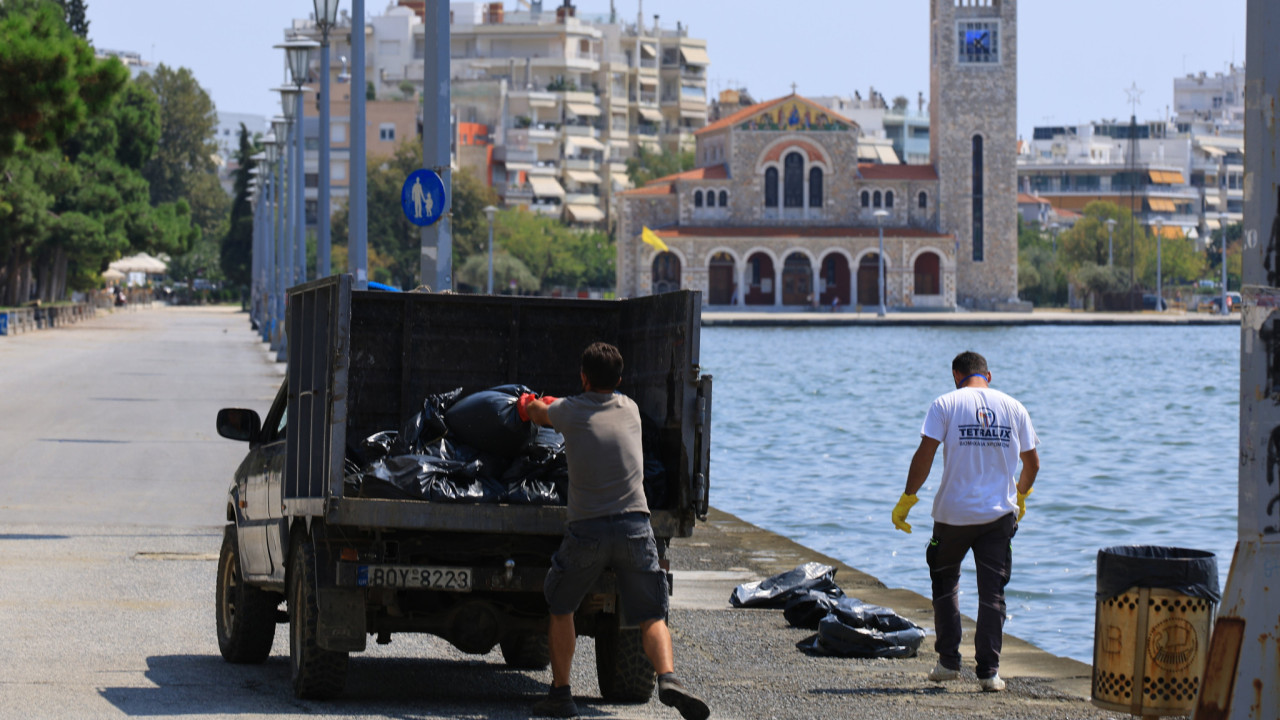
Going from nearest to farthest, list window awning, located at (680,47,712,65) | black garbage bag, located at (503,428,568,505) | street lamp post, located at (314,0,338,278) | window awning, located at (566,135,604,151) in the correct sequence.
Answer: black garbage bag, located at (503,428,568,505) → street lamp post, located at (314,0,338,278) → window awning, located at (566,135,604,151) → window awning, located at (680,47,712,65)

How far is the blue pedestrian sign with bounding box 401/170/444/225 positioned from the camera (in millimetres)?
14812

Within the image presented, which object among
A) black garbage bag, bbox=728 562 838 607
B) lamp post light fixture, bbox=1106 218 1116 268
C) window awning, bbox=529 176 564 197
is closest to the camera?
black garbage bag, bbox=728 562 838 607

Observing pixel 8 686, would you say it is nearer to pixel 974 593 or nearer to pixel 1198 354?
pixel 974 593

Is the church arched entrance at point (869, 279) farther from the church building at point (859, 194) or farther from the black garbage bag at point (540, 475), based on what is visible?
the black garbage bag at point (540, 475)

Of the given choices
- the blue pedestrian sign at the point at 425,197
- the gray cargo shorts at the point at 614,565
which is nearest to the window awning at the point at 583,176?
the blue pedestrian sign at the point at 425,197

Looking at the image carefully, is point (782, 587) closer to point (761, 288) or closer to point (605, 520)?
point (605, 520)

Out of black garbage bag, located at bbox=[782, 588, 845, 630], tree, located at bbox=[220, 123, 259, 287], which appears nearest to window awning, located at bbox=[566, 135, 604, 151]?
tree, located at bbox=[220, 123, 259, 287]

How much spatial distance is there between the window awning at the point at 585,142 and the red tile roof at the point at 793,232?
37.8 m

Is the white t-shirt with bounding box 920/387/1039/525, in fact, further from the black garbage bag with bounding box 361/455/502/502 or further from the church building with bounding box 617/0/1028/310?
the church building with bounding box 617/0/1028/310

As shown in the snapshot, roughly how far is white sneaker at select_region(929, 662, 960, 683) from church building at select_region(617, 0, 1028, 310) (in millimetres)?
99036

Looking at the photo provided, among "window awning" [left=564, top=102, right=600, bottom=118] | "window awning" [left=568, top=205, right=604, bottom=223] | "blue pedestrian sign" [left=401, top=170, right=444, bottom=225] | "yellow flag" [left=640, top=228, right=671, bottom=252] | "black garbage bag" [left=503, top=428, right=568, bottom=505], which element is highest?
"window awning" [left=564, top=102, right=600, bottom=118]

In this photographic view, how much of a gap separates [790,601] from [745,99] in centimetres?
16812

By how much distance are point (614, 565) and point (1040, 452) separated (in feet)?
83.8

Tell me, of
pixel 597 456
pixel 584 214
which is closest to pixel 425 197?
pixel 597 456
